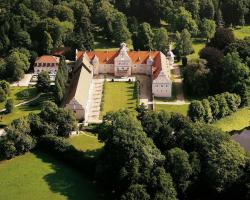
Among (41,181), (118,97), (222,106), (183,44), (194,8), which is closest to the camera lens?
(41,181)

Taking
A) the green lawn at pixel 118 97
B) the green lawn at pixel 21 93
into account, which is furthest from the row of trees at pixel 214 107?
the green lawn at pixel 21 93

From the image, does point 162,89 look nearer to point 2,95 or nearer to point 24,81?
point 24,81

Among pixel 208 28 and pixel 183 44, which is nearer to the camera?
pixel 183 44

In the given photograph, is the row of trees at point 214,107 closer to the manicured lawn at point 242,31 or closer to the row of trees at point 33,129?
the row of trees at point 33,129

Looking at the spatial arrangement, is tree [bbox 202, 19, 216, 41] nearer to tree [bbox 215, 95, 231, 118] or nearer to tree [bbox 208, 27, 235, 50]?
tree [bbox 208, 27, 235, 50]

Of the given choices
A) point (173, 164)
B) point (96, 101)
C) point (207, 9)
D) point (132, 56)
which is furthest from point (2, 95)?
point (207, 9)

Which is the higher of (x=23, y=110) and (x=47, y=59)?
(x=47, y=59)

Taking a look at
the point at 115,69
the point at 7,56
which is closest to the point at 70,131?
the point at 115,69
